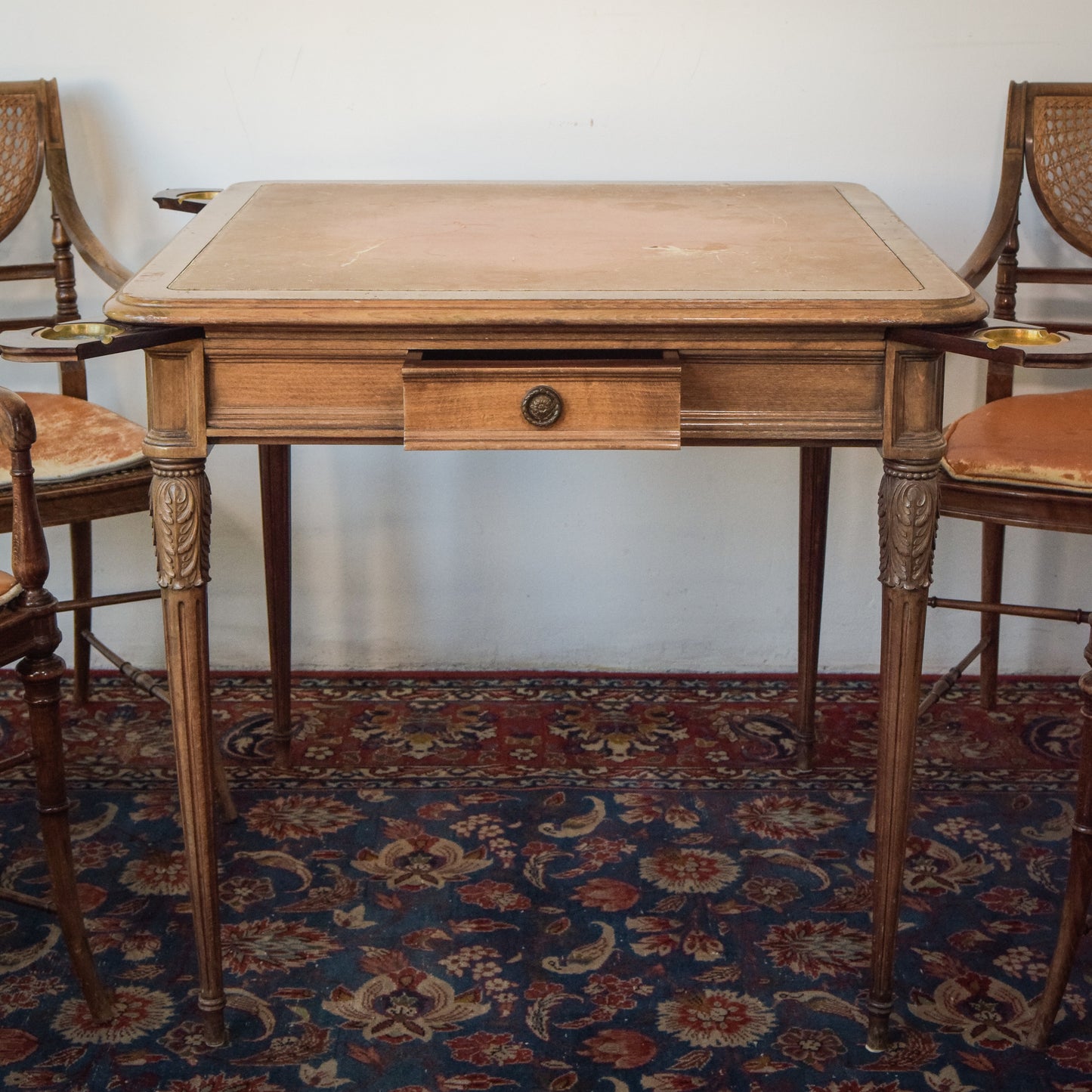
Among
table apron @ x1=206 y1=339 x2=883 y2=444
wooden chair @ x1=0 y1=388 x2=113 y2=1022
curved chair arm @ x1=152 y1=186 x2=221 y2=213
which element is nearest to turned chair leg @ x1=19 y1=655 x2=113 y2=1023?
wooden chair @ x1=0 y1=388 x2=113 y2=1022

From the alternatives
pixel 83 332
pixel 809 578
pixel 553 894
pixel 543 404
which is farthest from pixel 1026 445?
pixel 83 332

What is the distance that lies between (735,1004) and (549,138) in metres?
1.78

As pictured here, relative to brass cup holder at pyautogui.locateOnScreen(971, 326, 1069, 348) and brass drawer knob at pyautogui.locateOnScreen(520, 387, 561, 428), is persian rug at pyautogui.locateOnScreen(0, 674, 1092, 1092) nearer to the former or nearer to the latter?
brass drawer knob at pyautogui.locateOnScreen(520, 387, 561, 428)

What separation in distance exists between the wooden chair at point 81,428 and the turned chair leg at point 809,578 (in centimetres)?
99

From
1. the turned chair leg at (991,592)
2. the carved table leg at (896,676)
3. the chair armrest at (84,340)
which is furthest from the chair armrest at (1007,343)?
the turned chair leg at (991,592)

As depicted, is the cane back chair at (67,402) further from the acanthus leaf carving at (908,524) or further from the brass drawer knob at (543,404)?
the acanthus leaf carving at (908,524)

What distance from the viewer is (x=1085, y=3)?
2.81 metres

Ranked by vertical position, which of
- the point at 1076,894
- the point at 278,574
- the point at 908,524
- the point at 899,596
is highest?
the point at 908,524

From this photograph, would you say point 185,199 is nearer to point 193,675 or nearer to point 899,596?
point 193,675

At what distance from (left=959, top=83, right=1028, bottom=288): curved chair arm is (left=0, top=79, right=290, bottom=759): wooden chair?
142cm

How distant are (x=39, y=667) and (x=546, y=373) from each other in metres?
0.82

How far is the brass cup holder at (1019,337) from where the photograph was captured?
1677 mm

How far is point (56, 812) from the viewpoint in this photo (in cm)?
196

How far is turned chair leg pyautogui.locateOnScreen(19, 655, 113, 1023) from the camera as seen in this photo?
6.25 feet
